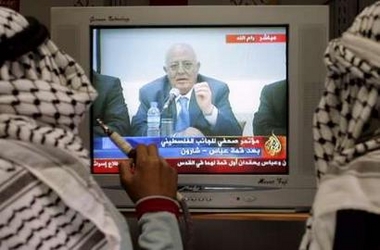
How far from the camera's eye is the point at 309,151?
5.86 feet

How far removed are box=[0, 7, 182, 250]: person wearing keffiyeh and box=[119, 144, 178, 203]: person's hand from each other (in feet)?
1.06

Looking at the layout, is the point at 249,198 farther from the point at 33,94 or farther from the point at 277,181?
the point at 33,94

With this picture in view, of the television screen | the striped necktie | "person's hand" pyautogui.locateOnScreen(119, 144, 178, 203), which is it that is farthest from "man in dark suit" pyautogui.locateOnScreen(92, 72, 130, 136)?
"person's hand" pyautogui.locateOnScreen(119, 144, 178, 203)

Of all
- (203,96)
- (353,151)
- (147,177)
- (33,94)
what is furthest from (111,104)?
(353,151)

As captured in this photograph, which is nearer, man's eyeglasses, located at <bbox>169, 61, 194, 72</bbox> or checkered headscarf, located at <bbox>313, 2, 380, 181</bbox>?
checkered headscarf, located at <bbox>313, 2, 380, 181</bbox>

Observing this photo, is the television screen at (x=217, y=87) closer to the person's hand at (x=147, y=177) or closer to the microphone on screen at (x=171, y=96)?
the microphone on screen at (x=171, y=96)

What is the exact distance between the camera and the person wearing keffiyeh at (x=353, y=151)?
32.2 inches

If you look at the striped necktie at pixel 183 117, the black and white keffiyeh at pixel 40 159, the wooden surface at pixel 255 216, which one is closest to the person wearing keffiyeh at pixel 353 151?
the black and white keffiyeh at pixel 40 159

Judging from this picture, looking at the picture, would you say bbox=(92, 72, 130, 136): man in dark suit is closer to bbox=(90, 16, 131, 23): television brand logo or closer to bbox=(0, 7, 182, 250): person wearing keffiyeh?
bbox=(90, 16, 131, 23): television brand logo

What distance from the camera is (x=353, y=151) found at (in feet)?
2.73

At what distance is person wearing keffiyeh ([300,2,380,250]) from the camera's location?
817mm

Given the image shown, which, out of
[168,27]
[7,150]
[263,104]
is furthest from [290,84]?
[7,150]

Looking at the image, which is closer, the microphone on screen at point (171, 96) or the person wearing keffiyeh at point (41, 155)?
the person wearing keffiyeh at point (41, 155)

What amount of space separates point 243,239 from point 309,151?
324 millimetres
